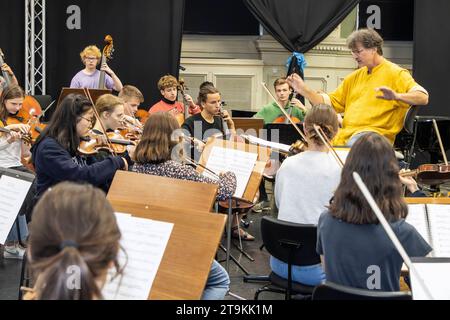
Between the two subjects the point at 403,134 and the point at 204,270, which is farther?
the point at 403,134

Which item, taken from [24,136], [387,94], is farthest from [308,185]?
[24,136]

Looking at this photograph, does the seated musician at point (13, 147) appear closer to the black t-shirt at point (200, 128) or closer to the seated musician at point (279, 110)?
the black t-shirt at point (200, 128)

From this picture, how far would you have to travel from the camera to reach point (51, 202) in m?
1.53

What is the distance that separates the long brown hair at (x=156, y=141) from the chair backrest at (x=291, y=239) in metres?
0.64

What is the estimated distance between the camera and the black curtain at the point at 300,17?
26.5 feet

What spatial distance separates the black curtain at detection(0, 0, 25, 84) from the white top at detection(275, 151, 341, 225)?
5521 millimetres

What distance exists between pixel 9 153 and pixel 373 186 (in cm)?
305

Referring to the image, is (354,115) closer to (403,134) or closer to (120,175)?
(120,175)

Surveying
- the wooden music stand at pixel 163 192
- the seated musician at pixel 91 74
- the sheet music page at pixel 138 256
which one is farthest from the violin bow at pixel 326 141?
the seated musician at pixel 91 74

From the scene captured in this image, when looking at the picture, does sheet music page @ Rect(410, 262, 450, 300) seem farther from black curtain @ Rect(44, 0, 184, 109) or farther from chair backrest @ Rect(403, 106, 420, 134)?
black curtain @ Rect(44, 0, 184, 109)

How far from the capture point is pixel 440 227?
259 cm

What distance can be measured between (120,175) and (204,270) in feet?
3.39
